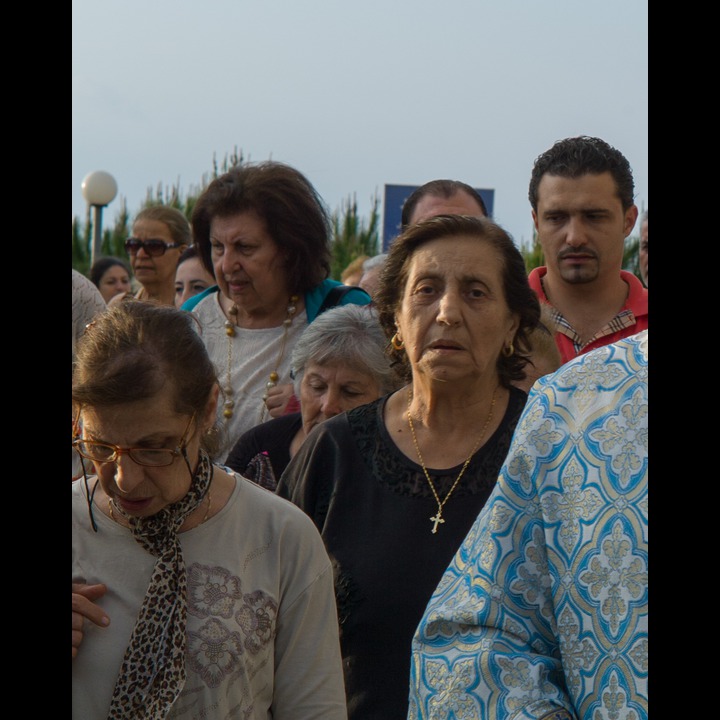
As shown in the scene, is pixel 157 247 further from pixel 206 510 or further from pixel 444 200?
pixel 206 510

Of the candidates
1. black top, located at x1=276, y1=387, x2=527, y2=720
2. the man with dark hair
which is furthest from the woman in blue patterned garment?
the man with dark hair

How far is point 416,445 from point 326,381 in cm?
69

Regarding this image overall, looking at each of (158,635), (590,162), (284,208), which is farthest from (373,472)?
(590,162)

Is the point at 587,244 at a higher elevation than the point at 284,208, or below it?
below

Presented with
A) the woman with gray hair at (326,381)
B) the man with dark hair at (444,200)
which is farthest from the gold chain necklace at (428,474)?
the man with dark hair at (444,200)

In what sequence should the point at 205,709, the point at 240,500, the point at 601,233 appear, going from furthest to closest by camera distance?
the point at 601,233
the point at 240,500
the point at 205,709

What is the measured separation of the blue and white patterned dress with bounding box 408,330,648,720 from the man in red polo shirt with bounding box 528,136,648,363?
2595 millimetres

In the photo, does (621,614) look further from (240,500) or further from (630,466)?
(240,500)

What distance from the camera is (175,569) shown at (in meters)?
3.07

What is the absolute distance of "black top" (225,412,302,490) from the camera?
14.0 feet

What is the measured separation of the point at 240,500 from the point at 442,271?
1095 mm

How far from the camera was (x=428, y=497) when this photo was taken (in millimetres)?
3666

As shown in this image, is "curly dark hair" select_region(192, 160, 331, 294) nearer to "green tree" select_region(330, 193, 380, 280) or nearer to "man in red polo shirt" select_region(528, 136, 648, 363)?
"man in red polo shirt" select_region(528, 136, 648, 363)
